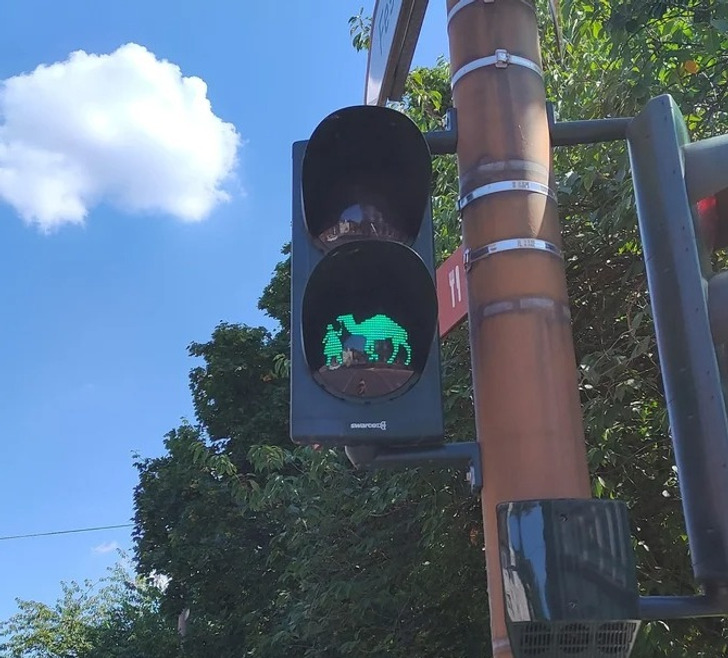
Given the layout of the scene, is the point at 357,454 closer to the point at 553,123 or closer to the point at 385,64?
the point at 553,123

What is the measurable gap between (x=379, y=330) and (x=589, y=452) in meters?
4.11

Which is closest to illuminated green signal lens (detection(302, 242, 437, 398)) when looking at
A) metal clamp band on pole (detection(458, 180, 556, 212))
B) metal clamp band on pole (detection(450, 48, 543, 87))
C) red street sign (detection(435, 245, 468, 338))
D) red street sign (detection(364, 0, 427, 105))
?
red street sign (detection(435, 245, 468, 338))

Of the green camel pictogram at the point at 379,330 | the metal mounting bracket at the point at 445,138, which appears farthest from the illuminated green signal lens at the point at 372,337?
the metal mounting bracket at the point at 445,138

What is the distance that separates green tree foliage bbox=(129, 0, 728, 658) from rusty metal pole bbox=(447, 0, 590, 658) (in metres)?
2.35

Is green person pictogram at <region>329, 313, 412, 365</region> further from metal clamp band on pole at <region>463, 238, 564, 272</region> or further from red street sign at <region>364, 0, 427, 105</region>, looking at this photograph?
red street sign at <region>364, 0, 427, 105</region>

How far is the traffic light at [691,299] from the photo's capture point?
143 centimetres

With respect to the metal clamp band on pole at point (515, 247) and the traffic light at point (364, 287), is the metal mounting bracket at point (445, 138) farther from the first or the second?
the metal clamp band on pole at point (515, 247)

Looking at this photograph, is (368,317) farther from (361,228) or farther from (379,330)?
(361,228)

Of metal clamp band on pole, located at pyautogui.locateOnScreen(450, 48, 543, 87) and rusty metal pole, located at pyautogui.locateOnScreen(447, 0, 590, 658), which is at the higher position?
metal clamp band on pole, located at pyautogui.locateOnScreen(450, 48, 543, 87)

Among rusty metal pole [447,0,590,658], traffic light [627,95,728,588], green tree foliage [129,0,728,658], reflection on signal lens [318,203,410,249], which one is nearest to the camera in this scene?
traffic light [627,95,728,588]

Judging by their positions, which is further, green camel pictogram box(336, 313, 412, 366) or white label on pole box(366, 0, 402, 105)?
white label on pole box(366, 0, 402, 105)

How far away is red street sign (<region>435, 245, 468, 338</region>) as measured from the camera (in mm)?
2188

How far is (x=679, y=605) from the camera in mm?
1544

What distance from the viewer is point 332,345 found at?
202cm
